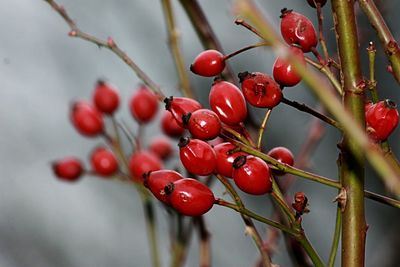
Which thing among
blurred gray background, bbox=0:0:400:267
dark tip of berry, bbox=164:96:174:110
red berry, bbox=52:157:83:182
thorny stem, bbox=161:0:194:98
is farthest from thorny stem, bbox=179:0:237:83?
blurred gray background, bbox=0:0:400:267

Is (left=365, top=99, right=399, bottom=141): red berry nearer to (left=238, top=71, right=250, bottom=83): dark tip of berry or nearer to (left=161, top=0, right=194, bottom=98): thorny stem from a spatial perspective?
(left=238, top=71, right=250, bottom=83): dark tip of berry

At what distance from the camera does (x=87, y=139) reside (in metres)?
2.39

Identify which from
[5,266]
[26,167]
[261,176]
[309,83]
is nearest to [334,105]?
[309,83]

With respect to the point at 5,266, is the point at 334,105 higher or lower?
lower

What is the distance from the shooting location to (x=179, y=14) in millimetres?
2414

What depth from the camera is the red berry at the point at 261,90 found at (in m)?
0.52

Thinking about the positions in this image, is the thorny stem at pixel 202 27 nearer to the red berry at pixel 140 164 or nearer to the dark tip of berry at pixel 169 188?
the red berry at pixel 140 164

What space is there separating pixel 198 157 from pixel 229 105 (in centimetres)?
5

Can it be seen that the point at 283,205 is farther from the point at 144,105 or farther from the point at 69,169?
the point at 69,169

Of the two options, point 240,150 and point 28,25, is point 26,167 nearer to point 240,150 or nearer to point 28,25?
point 28,25

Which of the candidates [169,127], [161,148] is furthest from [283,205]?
[161,148]

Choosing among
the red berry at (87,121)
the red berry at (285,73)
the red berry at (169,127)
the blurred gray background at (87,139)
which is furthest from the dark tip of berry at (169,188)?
the blurred gray background at (87,139)

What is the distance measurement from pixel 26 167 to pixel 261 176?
73.1 inches

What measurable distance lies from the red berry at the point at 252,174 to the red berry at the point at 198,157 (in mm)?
20
